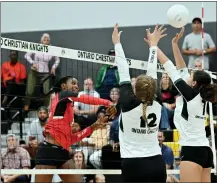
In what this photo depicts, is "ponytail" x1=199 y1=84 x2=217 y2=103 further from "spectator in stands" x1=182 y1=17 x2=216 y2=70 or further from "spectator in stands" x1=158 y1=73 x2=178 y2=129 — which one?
"spectator in stands" x1=182 y1=17 x2=216 y2=70

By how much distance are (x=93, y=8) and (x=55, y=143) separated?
234 inches

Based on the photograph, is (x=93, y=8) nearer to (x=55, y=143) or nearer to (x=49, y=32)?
(x=49, y=32)

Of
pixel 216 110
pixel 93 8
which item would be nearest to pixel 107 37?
pixel 93 8

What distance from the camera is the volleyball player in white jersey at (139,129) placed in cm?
580

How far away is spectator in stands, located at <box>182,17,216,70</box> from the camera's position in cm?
1203

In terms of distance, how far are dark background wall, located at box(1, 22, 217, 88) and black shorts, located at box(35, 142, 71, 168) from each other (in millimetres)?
4803

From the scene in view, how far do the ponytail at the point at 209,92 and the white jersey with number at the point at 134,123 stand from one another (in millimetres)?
986

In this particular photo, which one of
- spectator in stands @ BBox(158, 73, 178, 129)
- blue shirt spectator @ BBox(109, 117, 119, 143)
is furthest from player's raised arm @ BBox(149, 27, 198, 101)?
blue shirt spectator @ BBox(109, 117, 119, 143)

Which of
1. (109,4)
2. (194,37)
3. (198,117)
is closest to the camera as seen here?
(198,117)

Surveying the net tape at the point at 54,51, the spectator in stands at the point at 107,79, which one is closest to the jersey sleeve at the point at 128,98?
the net tape at the point at 54,51

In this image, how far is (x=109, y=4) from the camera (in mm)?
13078

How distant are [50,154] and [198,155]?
185cm

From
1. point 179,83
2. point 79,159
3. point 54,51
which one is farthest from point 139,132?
point 79,159

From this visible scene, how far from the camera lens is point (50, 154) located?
7.65m
